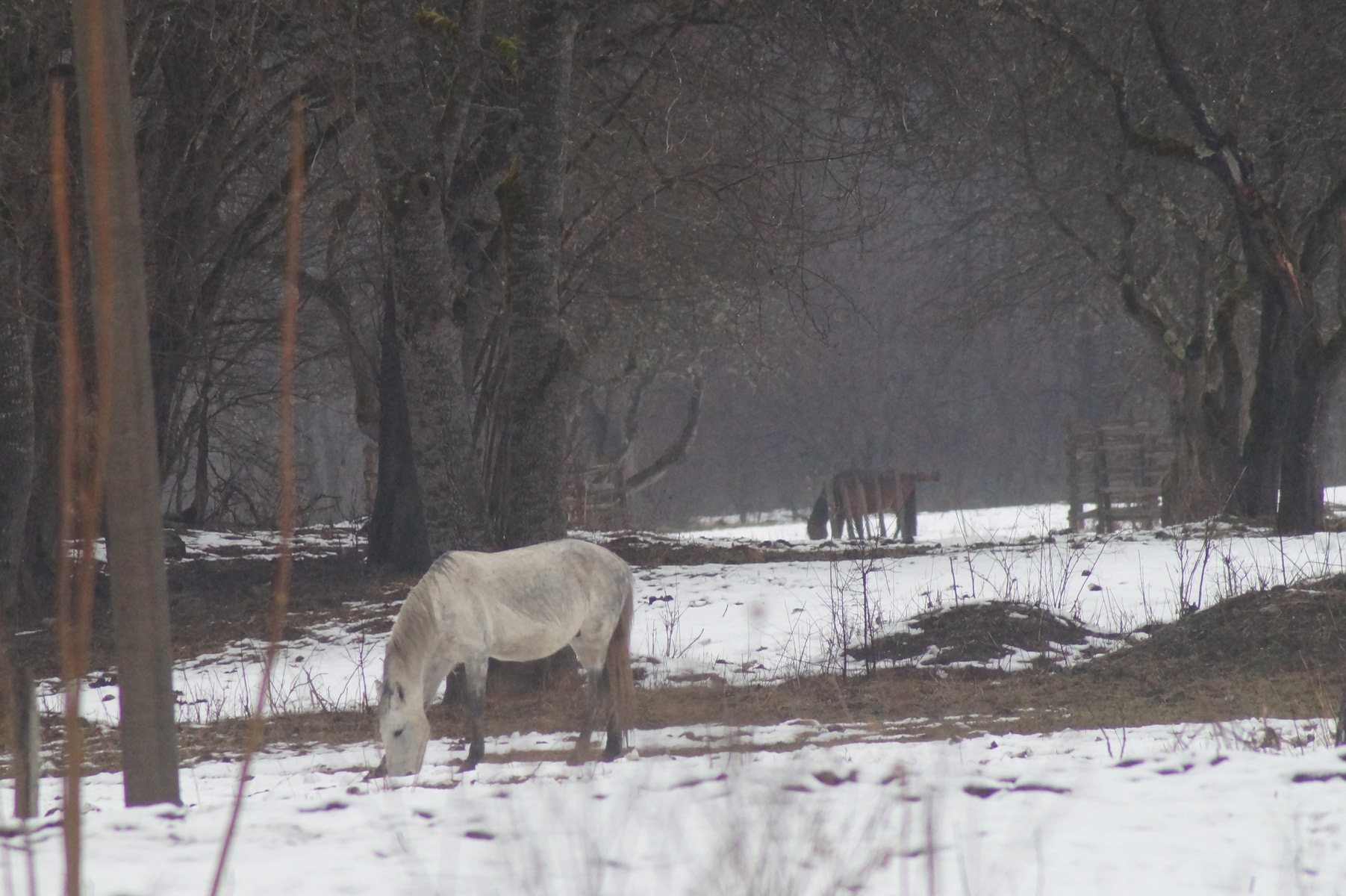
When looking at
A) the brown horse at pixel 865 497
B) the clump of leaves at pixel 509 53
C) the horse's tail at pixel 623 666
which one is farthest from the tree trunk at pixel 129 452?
the brown horse at pixel 865 497

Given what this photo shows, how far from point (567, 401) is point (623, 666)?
614cm

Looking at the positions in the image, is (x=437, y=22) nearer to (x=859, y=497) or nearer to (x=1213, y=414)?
(x=1213, y=414)

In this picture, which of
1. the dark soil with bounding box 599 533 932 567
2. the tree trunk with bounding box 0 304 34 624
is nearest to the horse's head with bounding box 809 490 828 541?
the dark soil with bounding box 599 533 932 567

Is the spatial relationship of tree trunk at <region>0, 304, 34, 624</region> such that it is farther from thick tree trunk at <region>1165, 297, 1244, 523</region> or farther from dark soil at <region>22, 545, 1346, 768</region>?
thick tree trunk at <region>1165, 297, 1244, 523</region>

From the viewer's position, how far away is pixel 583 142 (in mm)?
12883

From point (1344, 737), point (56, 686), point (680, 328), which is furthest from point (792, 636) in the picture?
point (680, 328)

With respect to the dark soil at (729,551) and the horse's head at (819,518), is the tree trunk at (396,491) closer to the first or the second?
the dark soil at (729,551)

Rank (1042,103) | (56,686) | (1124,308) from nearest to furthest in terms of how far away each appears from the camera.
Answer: (56,686) → (1042,103) → (1124,308)

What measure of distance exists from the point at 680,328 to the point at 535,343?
49.3 feet

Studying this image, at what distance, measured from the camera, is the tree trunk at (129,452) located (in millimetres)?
3729

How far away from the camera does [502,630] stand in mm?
6961

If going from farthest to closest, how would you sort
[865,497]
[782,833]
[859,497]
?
[865,497] → [859,497] → [782,833]

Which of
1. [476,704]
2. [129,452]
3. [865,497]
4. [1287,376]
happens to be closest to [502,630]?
[476,704]

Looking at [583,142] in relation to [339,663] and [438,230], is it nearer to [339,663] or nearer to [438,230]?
[438,230]
